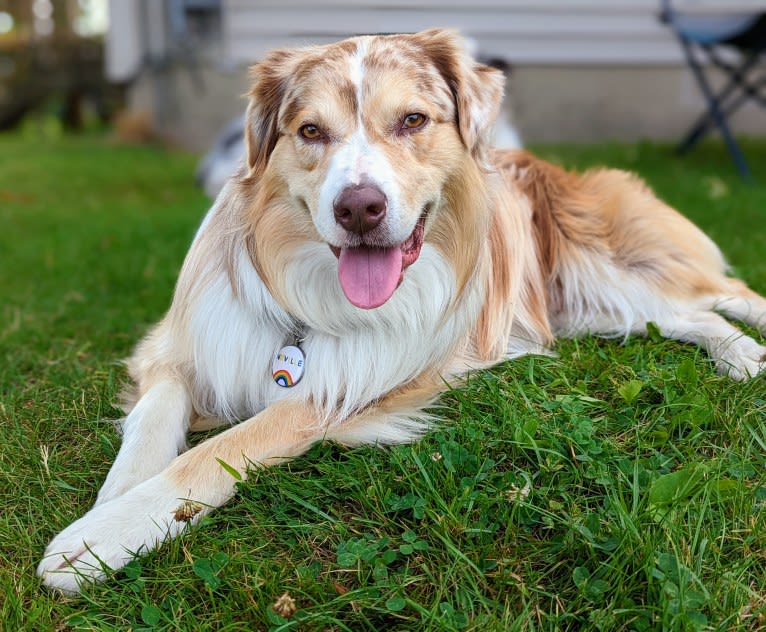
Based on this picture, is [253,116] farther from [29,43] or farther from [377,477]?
[29,43]

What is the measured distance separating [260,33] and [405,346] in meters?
7.84

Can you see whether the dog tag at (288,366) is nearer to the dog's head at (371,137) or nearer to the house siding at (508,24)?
the dog's head at (371,137)

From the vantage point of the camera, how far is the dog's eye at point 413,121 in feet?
8.73

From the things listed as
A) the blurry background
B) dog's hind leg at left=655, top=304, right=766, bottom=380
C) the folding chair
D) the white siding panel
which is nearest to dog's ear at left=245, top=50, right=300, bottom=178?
A: dog's hind leg at left=655, top=304, right=766, bottom=380

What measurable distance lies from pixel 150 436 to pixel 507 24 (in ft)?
27.3

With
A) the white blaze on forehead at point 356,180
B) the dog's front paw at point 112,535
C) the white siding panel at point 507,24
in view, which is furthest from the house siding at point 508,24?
the dog's front paw at point 112,535

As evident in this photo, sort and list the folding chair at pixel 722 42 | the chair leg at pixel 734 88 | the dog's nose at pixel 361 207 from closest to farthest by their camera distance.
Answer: the dog's nose at pixel 361 207
the folding chair at pixel 722 42
the chair leg at pixel 734 88

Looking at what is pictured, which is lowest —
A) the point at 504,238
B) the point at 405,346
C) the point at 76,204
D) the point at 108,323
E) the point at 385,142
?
the point at 76,204

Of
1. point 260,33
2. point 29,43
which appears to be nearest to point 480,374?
point 260,33

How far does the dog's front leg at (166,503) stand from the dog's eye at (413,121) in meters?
1.04

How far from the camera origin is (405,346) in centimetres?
281

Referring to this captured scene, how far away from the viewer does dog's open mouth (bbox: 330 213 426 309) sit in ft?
8.39

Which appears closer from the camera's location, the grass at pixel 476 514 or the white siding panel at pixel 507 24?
the grass at pixel 476 514

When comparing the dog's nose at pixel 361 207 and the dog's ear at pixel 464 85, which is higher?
the dog's ear at pixel 464 85
